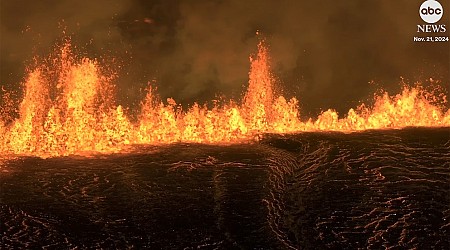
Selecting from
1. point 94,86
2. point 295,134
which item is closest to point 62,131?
point 94,86

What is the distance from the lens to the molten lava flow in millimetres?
17188

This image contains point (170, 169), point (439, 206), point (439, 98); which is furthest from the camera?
point (439, 98)

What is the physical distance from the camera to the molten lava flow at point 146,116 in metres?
17.2

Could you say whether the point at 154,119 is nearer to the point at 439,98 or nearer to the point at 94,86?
the point at 94,86

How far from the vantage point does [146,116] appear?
20938 millimetres

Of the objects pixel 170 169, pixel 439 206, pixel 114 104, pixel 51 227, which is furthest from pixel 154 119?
pixel 439 206

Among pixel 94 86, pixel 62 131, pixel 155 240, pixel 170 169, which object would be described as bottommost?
pixel 155 240

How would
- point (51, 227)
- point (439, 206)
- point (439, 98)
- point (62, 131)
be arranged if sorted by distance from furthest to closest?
point (439, 98), point (62, 131), point (439, 206), point (51, 227)

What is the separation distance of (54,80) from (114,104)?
2.44 m

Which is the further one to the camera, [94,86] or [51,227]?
[94,86]

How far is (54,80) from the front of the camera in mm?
20641

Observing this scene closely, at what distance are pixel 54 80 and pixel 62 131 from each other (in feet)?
12.4

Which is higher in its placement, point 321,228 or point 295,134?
point 295,134

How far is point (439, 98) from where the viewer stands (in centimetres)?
2216
